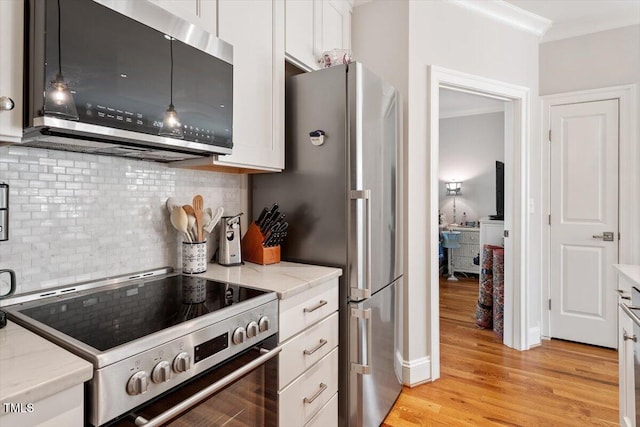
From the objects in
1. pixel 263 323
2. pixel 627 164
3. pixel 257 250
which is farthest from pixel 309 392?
pixel 627 164

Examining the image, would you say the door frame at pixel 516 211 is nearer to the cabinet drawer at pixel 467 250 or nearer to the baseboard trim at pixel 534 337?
the baseboard trim at pixel 534 337

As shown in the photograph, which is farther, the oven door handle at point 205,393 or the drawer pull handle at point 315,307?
the drawer pull handle at point 315,307

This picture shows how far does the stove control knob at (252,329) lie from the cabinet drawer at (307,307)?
15 cm

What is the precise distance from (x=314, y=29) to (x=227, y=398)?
6.47ft

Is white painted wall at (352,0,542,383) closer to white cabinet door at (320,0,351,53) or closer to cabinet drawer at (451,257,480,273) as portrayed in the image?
white cabinet door at (320,0,351,53)

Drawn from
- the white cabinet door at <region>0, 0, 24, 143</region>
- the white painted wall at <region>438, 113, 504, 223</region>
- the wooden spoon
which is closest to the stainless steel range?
the wooden spoon

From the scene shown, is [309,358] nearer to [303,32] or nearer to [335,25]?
[303,32]

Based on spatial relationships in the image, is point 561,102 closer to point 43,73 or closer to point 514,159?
point 514,159

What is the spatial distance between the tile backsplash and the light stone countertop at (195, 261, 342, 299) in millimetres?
267

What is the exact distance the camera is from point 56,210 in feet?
3.98

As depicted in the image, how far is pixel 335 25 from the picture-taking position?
7.72 feet

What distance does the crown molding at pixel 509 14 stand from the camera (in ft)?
8.50

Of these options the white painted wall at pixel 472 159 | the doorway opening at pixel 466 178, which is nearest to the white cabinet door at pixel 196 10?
the doorway opening at pixel 466 178

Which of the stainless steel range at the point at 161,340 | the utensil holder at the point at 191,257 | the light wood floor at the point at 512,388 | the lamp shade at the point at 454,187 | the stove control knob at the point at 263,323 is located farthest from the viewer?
the lamp shade at the point at 454,187
